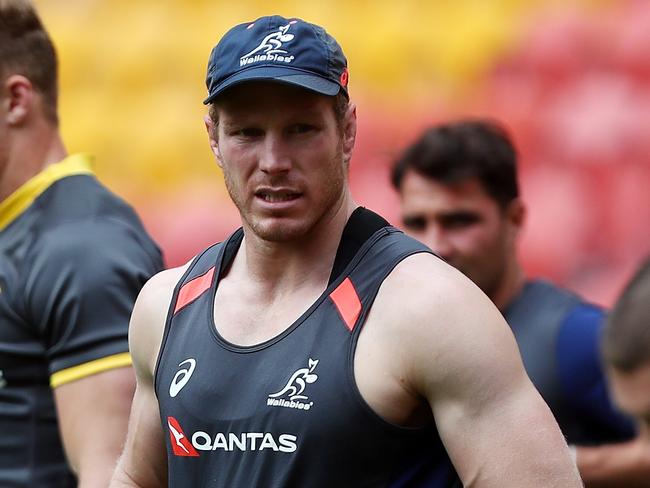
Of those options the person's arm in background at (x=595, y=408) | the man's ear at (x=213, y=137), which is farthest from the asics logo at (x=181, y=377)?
the person's arm in background at (x=595, y=408)

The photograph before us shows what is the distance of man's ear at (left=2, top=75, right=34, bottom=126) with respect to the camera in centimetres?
325

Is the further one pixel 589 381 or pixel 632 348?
pixel 589 381

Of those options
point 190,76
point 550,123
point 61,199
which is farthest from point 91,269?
point 190,76

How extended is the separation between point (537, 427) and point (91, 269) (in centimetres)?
120

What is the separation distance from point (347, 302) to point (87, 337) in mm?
840

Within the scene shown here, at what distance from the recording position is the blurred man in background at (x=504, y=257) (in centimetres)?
357

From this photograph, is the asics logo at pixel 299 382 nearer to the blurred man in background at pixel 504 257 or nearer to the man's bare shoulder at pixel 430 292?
the man's bare shoulder at pixel 430 292

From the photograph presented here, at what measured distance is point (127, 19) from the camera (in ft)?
27.5

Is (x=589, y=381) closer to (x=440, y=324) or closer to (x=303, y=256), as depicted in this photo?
(x=303, y=256)

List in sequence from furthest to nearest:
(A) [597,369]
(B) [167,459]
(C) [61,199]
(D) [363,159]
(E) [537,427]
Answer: (D) [363,159], (A) [597,369], (C) [61,199], (B) [167,459], (E) [537,427]

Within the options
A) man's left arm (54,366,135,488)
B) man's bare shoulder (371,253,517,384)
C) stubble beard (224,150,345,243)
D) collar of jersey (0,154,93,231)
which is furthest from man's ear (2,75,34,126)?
man's bare shoulder (371,253,517,384)

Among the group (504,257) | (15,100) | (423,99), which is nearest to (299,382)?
(15,100)

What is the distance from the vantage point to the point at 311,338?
232 cm

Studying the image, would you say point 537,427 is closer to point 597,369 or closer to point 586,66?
point 597,369
